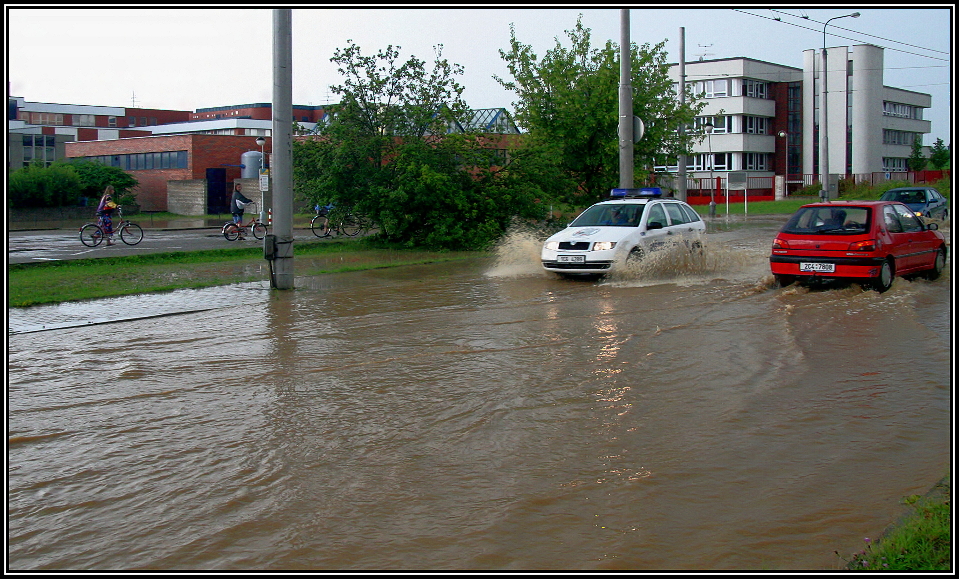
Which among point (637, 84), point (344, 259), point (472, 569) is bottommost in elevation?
point (472, 569)

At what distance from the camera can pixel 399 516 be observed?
4984mm

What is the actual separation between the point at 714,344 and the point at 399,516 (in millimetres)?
5823

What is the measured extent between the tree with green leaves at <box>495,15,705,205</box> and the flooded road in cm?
1382

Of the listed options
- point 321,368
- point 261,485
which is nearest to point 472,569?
point 261,485

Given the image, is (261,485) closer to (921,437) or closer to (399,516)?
(399,516)

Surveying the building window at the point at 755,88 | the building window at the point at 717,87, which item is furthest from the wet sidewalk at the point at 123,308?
the building window at the point at 755,88

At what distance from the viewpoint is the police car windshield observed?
53.6ft

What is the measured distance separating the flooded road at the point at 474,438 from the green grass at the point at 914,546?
18 centimetres

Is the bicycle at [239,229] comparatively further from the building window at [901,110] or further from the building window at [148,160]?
the building window at [901,110]

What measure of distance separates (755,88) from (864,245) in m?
67.3

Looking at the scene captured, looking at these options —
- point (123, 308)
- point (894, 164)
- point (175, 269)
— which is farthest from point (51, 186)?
point (894, 164)

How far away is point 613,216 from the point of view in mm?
16578

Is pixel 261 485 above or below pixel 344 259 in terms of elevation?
below

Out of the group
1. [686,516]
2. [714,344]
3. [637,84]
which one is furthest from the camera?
[637,84]
